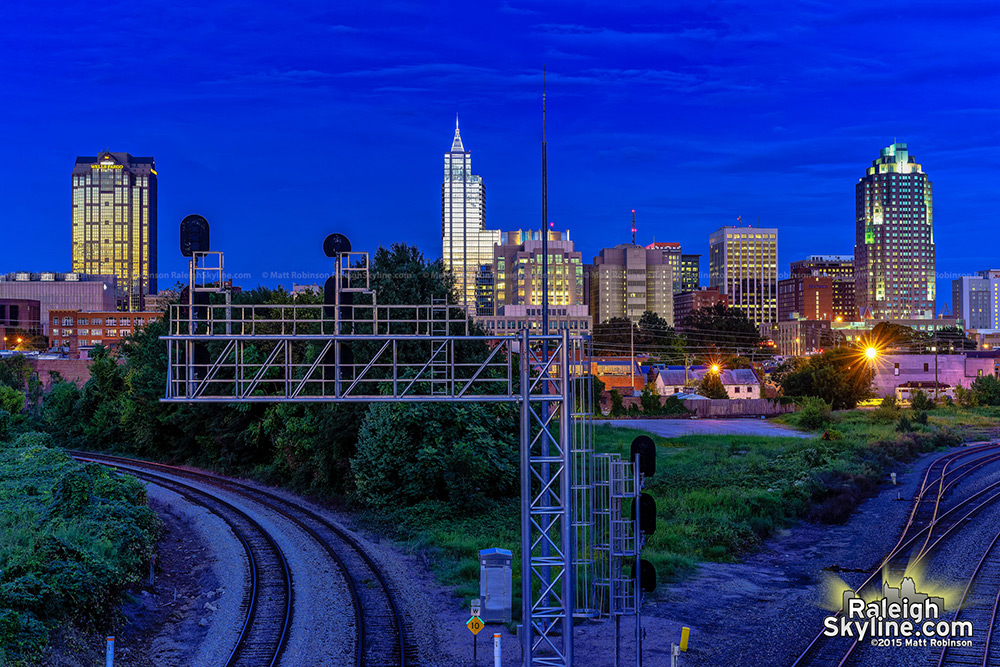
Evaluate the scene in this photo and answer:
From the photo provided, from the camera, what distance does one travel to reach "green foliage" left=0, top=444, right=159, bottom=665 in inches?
593

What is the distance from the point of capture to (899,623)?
18156 millimetres

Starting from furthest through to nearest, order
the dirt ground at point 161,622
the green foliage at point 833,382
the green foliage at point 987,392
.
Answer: the green foliage at point 987,392 → the green foliage at point 833,382 → the dirt ground at point 161,622

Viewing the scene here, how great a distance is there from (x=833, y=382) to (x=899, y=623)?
61.9 m

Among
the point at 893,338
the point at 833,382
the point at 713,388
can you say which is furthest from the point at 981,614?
the point at 893,338

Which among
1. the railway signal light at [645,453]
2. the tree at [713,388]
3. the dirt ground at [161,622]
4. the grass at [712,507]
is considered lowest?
the dirt ground at [161,622]

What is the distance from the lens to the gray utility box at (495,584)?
17344mm

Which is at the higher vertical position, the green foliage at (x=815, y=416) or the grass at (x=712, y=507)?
the green foliage at (x=815, y=416)

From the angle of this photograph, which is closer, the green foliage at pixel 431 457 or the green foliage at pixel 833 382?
the green foliage at pixel 431 457

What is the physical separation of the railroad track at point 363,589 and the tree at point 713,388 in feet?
179

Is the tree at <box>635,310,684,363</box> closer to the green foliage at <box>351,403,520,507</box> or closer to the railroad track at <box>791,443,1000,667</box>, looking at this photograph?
the railroad track at <box>791,443,1000,667</box>

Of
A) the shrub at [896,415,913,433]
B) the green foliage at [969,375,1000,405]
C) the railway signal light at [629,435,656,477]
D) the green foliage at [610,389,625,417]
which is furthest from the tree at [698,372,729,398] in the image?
the railway signal light at [629,435,656,477]

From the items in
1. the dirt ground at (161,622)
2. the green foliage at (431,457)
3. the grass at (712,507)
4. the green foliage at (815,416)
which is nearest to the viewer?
the dirt ground at (161,622)

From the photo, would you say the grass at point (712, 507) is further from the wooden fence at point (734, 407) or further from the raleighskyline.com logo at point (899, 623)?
the wooden fence at point (734, 407)

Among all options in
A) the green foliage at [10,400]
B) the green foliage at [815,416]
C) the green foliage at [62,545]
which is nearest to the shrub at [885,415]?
the green foliage at [815,416]
